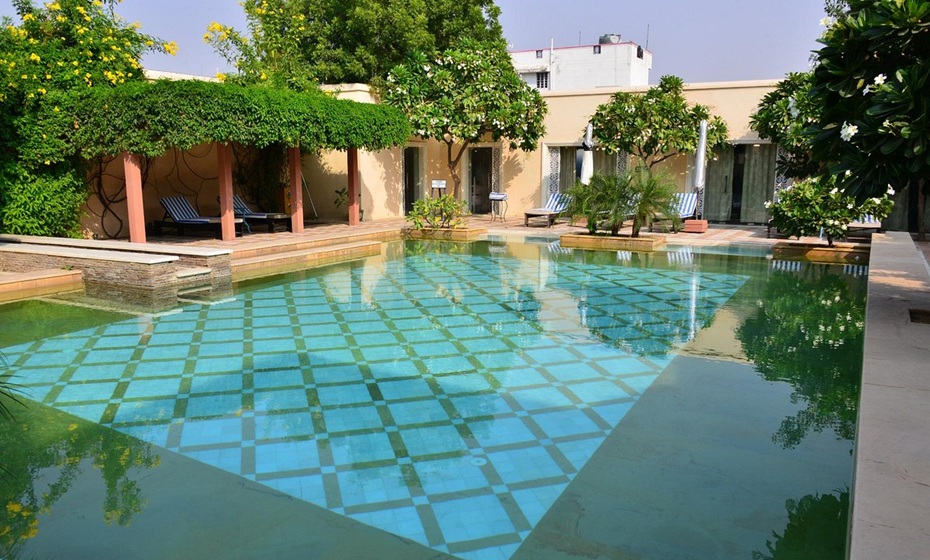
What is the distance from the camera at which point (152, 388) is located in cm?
539

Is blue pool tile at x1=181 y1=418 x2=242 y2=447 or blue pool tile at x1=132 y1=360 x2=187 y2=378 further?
blue pool tile at x1=132 y1=360 x2=187 y2=378

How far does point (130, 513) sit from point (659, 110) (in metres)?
14.6

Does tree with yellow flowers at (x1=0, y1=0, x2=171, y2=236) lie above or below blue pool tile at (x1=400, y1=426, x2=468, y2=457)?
above

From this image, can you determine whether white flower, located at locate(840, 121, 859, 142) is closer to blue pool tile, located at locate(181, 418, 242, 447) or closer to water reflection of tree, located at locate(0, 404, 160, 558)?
blue pool tile, located at locate(181, 418, 242, 447)

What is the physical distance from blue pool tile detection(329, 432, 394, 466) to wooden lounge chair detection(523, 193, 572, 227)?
12692mm

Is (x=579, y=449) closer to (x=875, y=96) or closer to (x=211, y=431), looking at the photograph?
(x=211, y=431)

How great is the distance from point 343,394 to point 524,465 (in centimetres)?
178

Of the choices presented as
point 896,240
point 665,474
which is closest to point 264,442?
point 665,474

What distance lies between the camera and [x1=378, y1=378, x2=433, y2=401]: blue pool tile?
17.2 feet

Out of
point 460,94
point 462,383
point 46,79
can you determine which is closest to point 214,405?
point 462,383

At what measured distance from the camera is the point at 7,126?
1048cm

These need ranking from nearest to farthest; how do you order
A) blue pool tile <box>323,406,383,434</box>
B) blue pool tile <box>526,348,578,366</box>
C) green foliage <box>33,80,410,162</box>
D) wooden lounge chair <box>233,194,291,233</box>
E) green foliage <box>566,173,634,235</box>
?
blue pool tile <box>323,406,383,434</box>, blue pool tile <box>526,348,578,366</box>, green foliage <box>33,80,410,162</box>, green foliage <box>566,173,634,235</box>, wooden lounge chair <box>233,194,291,233</box>

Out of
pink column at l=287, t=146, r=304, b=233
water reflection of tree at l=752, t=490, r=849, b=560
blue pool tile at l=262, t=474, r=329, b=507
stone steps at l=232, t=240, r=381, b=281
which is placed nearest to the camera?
water reflection of tree at l=752, t=490, r=849, b=560

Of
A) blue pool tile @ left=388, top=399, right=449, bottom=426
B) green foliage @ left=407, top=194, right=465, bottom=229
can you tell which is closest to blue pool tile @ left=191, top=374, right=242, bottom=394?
blue pool tile @ left=388, top=399, right=449, bottom=426
